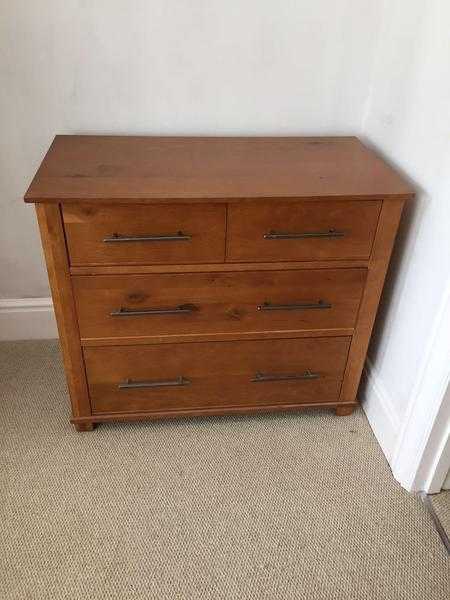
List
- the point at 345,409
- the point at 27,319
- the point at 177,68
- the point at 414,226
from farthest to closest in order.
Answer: the point at 27,319, the point at 345,409, the point at 177,68, the point at 414,226

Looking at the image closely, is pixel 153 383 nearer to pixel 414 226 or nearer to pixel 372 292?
pixel 372 292

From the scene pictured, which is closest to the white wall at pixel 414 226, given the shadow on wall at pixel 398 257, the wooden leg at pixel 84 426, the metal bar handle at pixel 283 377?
the shadow on wall at pixel 398 257

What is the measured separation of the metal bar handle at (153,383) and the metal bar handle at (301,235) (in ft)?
1.64

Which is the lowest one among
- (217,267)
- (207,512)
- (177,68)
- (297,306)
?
(207,512)

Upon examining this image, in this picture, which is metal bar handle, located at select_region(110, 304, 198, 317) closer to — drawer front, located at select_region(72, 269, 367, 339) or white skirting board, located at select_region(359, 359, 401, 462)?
drawer front, located at select_region(72, 269, 367, 339)

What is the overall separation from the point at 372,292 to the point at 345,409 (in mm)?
441

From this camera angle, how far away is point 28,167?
5.31 feet

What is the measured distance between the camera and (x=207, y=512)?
4.46 feet

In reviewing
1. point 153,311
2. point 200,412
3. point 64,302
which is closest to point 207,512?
point 200,412

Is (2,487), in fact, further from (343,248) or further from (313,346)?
(343,248)

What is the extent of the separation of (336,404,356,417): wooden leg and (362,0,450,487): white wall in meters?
0.08

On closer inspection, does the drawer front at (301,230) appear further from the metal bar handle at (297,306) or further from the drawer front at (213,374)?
the drawer front at (213,374)

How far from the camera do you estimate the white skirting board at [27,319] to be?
6.09 ft

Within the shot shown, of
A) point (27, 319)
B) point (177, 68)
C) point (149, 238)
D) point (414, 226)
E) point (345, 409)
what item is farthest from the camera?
point (27, 319)
